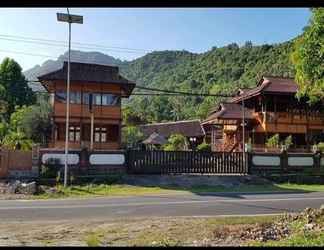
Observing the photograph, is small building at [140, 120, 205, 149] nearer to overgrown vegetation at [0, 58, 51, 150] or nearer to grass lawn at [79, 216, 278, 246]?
overgrown vegetation at [0, 58, 51, 150]

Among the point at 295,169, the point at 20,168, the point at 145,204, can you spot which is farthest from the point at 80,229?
the point at 295,169

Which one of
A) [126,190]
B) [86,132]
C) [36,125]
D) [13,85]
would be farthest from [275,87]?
[13,85]

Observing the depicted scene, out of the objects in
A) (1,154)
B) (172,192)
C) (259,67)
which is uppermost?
(259,67)

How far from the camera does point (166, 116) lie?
306 feet

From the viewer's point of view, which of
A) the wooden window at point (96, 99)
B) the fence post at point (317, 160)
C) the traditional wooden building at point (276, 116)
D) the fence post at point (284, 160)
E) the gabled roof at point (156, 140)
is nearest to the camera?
the fence post at point (284, 160)

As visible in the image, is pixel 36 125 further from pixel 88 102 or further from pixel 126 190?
pixel 126 190

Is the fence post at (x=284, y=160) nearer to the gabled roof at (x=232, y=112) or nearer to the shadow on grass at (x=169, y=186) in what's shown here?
the shadow on grass at (x=169, y=186)

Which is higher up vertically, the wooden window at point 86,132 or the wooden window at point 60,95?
the wooden window at point 60,95

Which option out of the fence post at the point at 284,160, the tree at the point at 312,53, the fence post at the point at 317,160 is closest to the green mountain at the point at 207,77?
the fence post at the point at 284,160

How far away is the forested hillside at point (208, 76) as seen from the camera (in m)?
80.1

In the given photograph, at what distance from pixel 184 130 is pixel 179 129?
1.27 meters

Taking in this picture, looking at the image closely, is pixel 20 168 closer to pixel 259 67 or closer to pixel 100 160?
pixel 100 160

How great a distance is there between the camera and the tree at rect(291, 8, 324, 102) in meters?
9.64

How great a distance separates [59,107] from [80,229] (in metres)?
29.6
